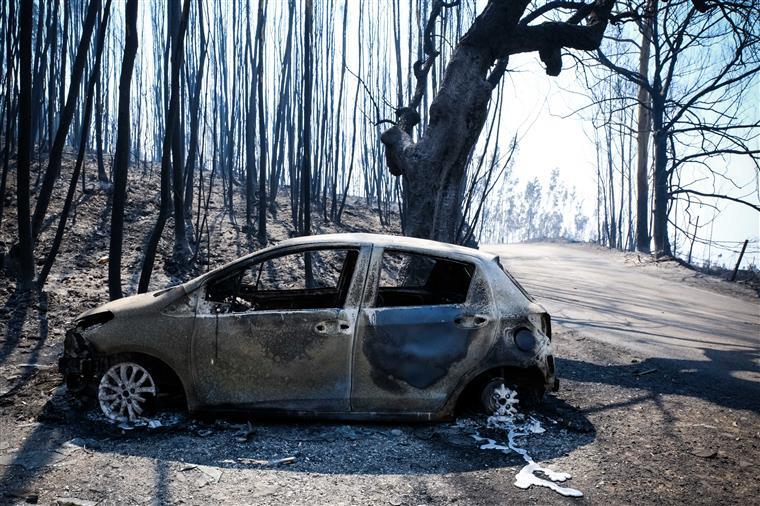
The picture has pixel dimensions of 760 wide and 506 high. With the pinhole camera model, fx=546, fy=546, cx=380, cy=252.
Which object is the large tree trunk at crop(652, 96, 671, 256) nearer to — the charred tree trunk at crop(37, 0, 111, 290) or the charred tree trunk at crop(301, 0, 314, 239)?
the charred tree trunk at crop(301, 0, 314, 239)

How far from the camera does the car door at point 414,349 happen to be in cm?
366

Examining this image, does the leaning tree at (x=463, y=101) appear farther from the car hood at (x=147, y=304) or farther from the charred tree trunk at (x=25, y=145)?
the charred tree trunk at (x=25, y=145)

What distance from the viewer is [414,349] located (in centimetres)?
368

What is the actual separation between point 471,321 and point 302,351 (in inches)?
45.8

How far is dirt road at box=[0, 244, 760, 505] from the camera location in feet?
9.56

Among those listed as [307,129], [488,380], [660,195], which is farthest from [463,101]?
[660,195]

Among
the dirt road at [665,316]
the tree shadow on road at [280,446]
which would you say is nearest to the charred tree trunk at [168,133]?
the tree shadow on road at [280,446]

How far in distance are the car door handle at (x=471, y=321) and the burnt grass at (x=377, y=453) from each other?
70 centimetres

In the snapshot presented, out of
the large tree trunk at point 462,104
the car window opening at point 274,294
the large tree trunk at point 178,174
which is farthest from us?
the large tree trunk at point 178,174

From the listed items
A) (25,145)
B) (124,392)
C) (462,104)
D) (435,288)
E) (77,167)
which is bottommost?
(124,392)

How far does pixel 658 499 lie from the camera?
295cm

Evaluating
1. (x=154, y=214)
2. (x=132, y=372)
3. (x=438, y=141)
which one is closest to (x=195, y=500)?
(x=132, y=372)

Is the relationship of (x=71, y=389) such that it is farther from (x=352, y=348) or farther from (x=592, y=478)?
(x=592, y=478)

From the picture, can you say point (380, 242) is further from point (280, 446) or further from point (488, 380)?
point (280, 446)
